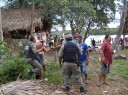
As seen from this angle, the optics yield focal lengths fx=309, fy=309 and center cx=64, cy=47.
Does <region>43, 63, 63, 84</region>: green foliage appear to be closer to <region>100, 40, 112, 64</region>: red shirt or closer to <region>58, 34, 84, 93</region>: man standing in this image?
<region>58, 34, 84, 93</region>: man standing

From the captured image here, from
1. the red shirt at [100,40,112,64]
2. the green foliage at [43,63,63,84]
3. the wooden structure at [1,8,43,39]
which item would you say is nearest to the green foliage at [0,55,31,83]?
the green foliage at [43,63,63,84]

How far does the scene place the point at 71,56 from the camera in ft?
29.0

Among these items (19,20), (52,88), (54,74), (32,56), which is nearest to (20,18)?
(19,20)

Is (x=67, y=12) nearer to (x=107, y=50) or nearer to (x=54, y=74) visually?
(x=54, y=74)

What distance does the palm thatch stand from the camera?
21.3 meters

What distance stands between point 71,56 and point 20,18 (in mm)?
13647

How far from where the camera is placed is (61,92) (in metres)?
9.04

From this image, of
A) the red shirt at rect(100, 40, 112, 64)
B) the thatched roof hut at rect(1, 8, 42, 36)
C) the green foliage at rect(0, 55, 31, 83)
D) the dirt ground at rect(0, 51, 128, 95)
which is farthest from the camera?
the thatched roof hut at rect(1, 8, 42, 36)

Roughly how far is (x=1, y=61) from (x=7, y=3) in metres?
15.8

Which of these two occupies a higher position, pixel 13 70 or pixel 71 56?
pixel 71 56

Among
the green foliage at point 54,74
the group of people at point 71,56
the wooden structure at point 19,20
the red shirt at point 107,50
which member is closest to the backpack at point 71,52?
the group of people at point 71,56

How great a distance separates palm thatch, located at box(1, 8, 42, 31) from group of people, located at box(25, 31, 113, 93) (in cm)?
1060

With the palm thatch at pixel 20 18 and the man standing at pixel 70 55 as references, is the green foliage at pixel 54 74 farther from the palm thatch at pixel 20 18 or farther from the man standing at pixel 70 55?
the palm thatch at pixel 20 18

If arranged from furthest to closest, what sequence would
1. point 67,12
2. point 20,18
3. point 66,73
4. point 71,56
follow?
point 20,18 → point 67,12 → point 66,73 → point 71,56
